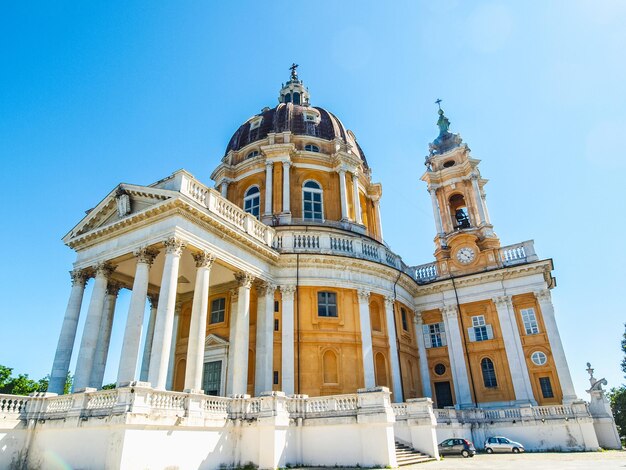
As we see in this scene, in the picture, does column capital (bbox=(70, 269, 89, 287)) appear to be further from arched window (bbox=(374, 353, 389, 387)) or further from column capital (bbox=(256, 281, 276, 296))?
arched window (bbox=(374, 353, 389, 387))

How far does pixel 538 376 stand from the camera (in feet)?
74.2

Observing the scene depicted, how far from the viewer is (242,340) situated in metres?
17.1

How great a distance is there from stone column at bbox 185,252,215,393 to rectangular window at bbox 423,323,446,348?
15.0 meters

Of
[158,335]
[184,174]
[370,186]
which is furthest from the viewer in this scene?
[370,186]

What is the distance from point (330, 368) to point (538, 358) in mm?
11569

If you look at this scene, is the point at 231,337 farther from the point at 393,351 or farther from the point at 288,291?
the point at 393,351

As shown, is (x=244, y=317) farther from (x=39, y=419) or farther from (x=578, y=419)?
(x=578, y=419)

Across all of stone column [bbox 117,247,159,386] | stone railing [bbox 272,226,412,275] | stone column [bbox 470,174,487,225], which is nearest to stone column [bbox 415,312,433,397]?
stone railing [bbox 272,226,412,275]

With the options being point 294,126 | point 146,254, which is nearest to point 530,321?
point 294,126

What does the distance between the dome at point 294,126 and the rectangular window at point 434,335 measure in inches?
484

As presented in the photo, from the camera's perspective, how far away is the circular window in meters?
22.8

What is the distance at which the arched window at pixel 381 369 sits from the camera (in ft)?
68.3

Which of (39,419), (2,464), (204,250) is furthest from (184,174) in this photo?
(2,464)

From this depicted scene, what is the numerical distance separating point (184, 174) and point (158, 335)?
19.4ft
